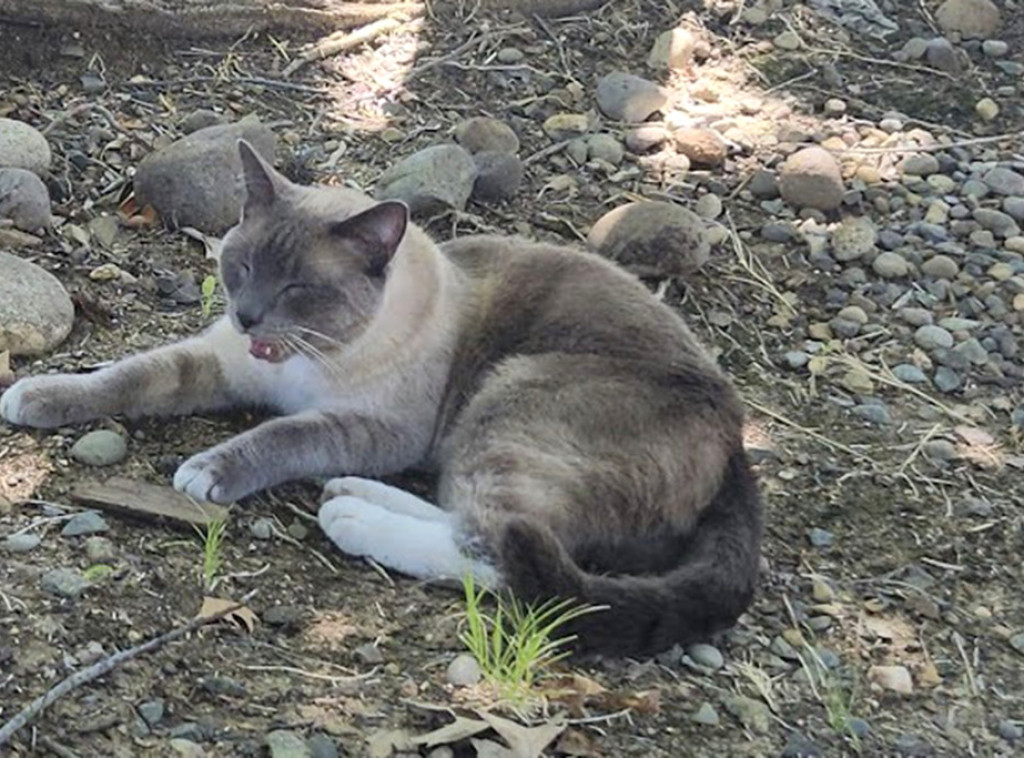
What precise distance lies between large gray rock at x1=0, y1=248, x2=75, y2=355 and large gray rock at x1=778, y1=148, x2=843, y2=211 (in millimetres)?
2383

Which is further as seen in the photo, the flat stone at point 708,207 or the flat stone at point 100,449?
the flat stone at point 708,207

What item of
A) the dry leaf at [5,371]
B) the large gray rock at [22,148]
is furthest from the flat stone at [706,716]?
the large gray rock at [22,148]

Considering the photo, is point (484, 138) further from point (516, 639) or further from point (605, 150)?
point (516, 639)

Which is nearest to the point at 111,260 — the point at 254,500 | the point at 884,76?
the point at 254,500

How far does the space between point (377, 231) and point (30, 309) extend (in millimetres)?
869

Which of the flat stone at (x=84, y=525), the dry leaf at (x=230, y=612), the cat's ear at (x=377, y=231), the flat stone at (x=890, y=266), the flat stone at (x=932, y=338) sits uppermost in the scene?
the cat's ear at (x=377, y=231)

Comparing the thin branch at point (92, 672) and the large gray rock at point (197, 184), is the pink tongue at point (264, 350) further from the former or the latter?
the large gray rock at point (197, 184)

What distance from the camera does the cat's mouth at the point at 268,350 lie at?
357 centimetres

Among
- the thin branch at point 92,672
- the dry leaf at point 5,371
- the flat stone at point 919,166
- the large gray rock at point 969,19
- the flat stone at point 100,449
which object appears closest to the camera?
the thin branch at point 92,672

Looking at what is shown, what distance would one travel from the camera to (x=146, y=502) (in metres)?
3.27

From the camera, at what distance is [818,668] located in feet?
10.7

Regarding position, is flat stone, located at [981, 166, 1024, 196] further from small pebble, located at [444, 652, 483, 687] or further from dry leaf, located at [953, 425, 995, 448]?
small pebble, located at [444, 652, 483, 687]

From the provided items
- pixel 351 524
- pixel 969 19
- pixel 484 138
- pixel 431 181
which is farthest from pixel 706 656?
pixel 969 19

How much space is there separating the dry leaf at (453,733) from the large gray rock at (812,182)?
2.80 meters
